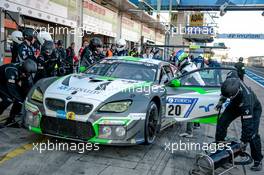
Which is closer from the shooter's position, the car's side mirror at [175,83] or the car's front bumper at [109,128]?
the car's front bumper at [109,128]

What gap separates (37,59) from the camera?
6.71 meters

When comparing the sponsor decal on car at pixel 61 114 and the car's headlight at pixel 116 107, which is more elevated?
the car's headlight at pixel 116 107

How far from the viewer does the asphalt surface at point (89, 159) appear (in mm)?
A: 3689

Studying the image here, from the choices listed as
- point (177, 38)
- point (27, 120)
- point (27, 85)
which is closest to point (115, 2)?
point (177, 38)

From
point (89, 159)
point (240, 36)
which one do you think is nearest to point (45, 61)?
point (89, 159)

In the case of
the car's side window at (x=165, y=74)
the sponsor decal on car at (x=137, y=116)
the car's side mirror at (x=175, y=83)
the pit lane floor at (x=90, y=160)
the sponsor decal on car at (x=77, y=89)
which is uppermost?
the car's side window at (x=165, y=74)

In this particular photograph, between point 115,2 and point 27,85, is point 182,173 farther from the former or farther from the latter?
point 115,2

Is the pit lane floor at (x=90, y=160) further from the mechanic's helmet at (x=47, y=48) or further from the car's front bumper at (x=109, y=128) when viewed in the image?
the mechanic's helmet at (x=47, y=48)

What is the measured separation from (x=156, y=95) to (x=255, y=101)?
1419 mm

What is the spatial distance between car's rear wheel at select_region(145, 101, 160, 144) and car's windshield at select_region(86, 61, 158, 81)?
79 cm

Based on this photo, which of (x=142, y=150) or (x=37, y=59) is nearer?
(x=142, y=150)

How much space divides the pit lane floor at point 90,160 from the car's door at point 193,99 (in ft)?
2.13

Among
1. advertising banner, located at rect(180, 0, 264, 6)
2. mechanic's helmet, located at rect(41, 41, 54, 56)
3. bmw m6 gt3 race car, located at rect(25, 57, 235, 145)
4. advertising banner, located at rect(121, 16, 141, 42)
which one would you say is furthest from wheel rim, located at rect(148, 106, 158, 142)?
advertising banner, located at rect(180, 0, 264, 6)

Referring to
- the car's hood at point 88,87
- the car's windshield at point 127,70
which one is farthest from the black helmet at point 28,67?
the car's windshield at point 127,70
